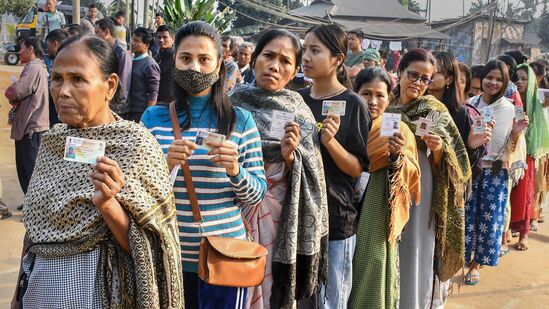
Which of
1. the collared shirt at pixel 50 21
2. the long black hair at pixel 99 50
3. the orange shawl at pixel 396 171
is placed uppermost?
the collared shirt at pixel 50 21

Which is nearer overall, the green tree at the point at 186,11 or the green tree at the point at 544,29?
the green tree at the point at 186,11

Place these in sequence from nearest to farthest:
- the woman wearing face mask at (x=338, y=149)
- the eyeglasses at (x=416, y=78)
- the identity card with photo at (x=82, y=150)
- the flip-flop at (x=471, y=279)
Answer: the identity card with photo at (x=82, y=150) < the woman wearing face mask at (x=338, y=149) < the eyeglasses at (x=416, y=78) < the flip-flop at (x=471, y=279)

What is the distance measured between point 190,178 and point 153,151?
37 cm

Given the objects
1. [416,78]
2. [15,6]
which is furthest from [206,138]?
[15,6]

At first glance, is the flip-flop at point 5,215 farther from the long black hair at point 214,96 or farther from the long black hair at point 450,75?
the long black hair at point 450,75

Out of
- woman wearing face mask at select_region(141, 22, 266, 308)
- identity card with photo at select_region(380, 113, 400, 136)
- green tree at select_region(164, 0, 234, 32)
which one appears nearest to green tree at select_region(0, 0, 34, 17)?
green tree at select_region(164, 0, 234, 32)

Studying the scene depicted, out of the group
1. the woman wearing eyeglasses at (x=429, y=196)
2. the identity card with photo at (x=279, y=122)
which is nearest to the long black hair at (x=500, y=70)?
the woman wearing eyeglasses at (x=429, y=196)

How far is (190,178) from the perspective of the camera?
219cm

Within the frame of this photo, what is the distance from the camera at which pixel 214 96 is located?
233 centimetres

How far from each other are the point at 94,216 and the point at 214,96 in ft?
2.74

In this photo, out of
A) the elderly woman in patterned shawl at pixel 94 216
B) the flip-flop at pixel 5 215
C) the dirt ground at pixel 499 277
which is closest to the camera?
the elderly woman in patterned shawl at pixel 94 216

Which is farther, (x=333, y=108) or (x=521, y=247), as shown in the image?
(x=521, y=247)

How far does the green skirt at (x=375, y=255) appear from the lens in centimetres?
323

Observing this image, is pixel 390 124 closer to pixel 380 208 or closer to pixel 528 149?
pixel 380 208
